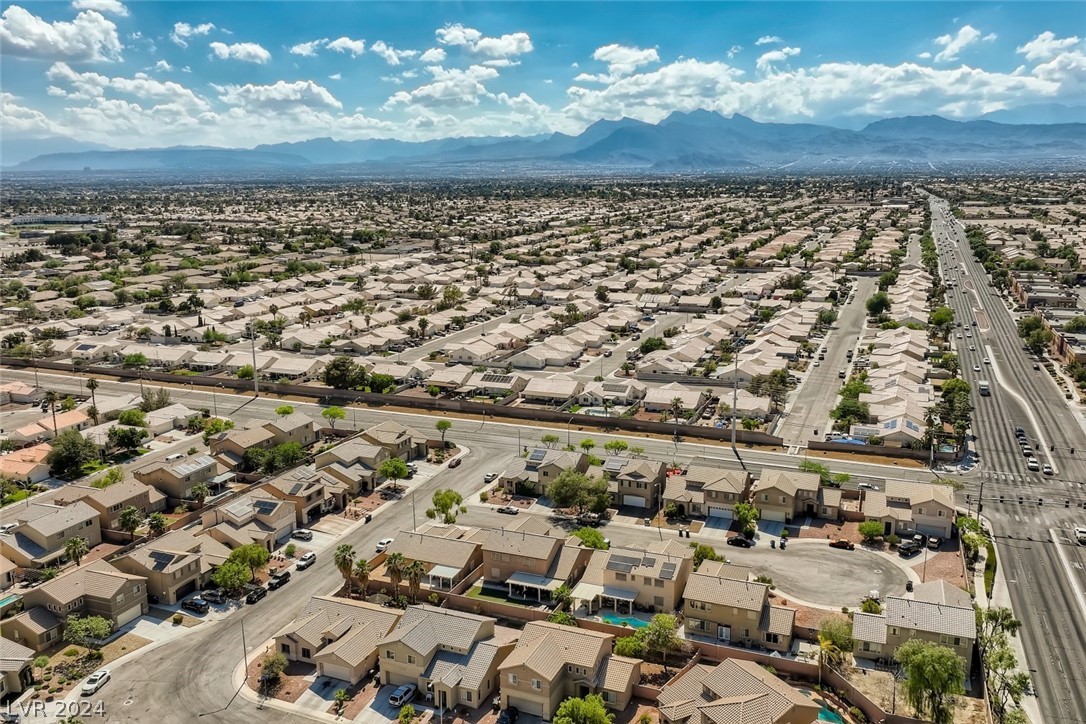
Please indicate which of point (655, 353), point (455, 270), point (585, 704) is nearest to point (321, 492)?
point (585, 704)

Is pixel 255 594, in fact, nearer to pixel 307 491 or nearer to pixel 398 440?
pixel 307 491

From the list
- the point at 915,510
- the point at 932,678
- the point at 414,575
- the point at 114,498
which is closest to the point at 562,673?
the point at 414,575

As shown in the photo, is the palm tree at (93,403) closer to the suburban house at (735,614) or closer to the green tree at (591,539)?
the green tree at (591,539)

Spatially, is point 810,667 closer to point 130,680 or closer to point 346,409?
point 130,680

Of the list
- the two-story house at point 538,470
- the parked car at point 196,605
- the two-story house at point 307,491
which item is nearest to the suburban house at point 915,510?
the two-story house at point 538,470

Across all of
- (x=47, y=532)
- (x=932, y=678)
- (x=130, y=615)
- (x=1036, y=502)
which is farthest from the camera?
(x=1036, y=502)

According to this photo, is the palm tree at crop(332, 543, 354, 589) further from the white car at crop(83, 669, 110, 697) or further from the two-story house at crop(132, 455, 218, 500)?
the two-story house at crop(132, 455, 218, 500)
